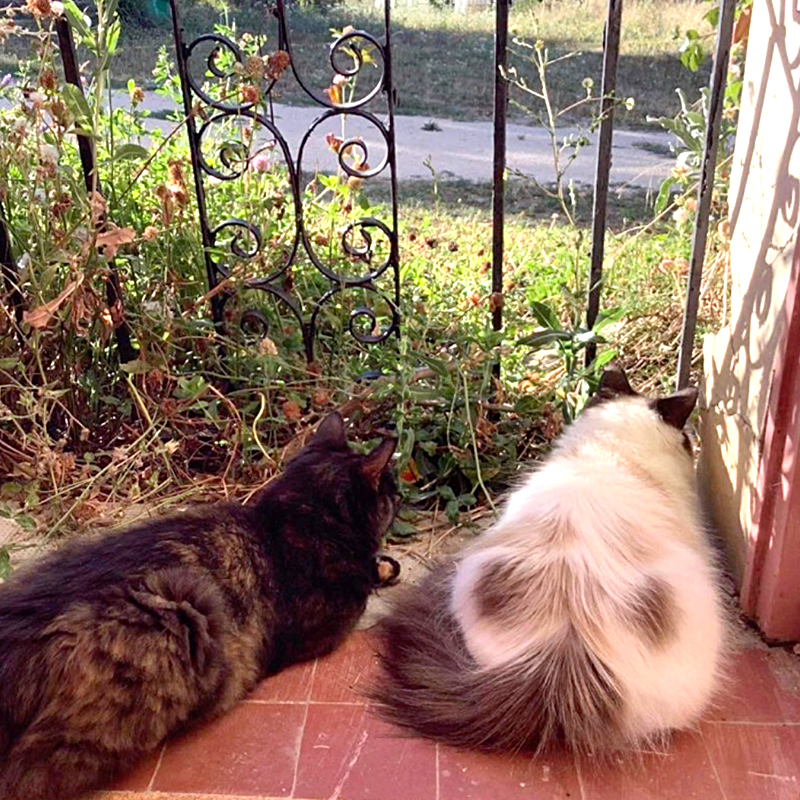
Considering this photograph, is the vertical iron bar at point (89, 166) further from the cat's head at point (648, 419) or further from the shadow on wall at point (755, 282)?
the shadow on wall at point (755, 282)

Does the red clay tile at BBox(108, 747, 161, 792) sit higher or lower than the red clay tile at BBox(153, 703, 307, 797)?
higher

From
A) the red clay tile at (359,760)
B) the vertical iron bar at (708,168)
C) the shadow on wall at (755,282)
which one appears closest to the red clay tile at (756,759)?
the shadow on wall at (755,282)

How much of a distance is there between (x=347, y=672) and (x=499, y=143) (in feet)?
5.13

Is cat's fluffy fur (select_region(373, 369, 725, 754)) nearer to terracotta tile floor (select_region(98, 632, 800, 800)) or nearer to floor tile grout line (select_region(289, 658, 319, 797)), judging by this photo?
terracotta tile floor (select_region(98, 632, 800, 800))

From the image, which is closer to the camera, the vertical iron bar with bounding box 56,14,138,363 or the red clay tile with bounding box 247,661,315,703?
the red clay tile with bounding box 247,661,315,703

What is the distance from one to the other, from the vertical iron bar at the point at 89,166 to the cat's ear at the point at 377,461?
3.37 feet

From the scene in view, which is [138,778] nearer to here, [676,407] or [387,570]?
A: [387,570]

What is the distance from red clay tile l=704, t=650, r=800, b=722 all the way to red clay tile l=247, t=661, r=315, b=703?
952 mm

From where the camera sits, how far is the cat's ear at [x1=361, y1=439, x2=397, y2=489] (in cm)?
230

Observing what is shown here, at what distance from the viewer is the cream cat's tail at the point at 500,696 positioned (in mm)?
1767

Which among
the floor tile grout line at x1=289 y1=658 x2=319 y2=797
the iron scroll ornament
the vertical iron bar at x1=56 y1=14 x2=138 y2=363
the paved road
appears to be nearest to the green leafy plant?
the iron scroll ornament

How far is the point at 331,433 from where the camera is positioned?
2.47m

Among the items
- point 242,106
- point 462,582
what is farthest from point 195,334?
point 462,582

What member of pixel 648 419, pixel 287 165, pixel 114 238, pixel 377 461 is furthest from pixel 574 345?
pixel 114 238
